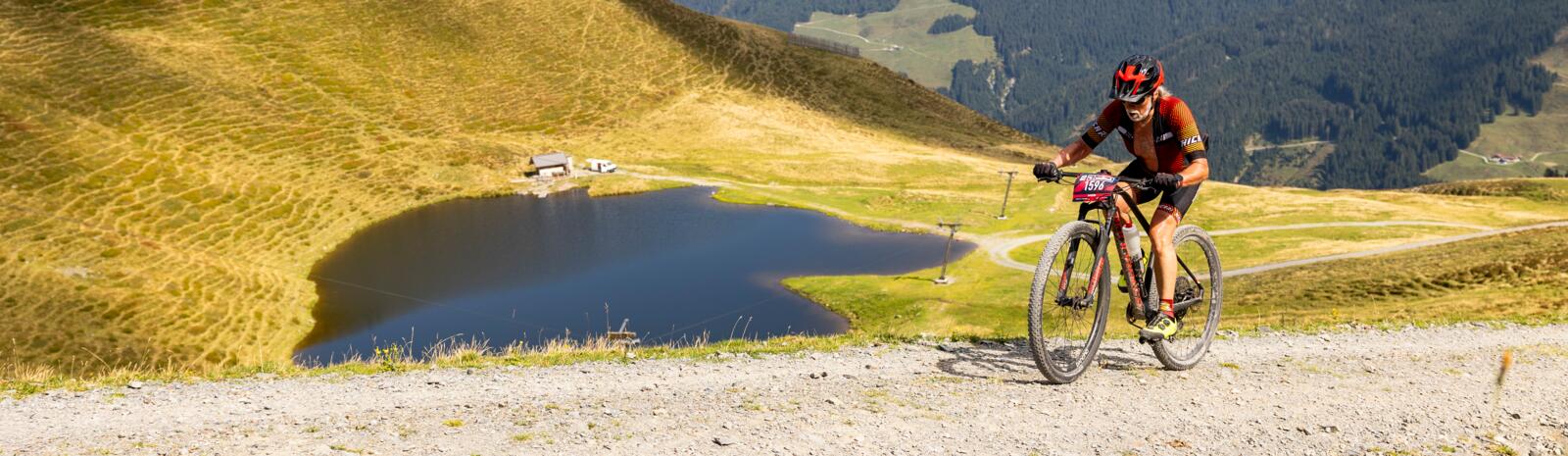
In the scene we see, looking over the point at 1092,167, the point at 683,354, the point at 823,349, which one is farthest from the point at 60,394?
the point at 1092,167

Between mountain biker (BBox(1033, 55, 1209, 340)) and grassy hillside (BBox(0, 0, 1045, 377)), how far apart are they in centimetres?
2019

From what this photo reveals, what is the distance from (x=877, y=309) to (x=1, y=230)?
229ft

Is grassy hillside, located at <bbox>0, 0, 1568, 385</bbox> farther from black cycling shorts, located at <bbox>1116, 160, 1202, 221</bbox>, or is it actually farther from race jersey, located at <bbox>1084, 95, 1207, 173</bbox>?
race jersey, located at <bbox>1084, 95, 1207, 173</bbox>

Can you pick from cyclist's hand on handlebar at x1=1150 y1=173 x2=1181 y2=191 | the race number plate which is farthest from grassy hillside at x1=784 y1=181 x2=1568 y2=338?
cyclist's hand on handlebar at x1=1150 y1=173 x2=1181 y2=191

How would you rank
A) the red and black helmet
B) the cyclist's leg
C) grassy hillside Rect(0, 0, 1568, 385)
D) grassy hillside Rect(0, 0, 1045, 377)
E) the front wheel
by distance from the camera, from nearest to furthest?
1. the red and black helmet
2. the cyclist's leg
3. the front wheel
4. grassy hillside Rect(0, 0, 1568, 385)
5. grassy hillside Rect(0, 0, 1045, 377)

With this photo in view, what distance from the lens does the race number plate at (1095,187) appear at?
1312 centimetres

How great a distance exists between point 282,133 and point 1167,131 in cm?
13289

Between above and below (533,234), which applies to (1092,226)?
above

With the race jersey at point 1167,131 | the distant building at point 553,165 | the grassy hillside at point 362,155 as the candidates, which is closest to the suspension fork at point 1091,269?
the race jersey at point 1167,131

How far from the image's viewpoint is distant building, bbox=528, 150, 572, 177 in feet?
410

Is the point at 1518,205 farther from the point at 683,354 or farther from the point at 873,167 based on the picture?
the point at 683,354

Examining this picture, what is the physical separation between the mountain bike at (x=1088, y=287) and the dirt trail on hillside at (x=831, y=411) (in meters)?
0.50

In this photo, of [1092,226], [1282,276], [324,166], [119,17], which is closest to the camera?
[1092,226]

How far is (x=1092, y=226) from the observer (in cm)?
1359
